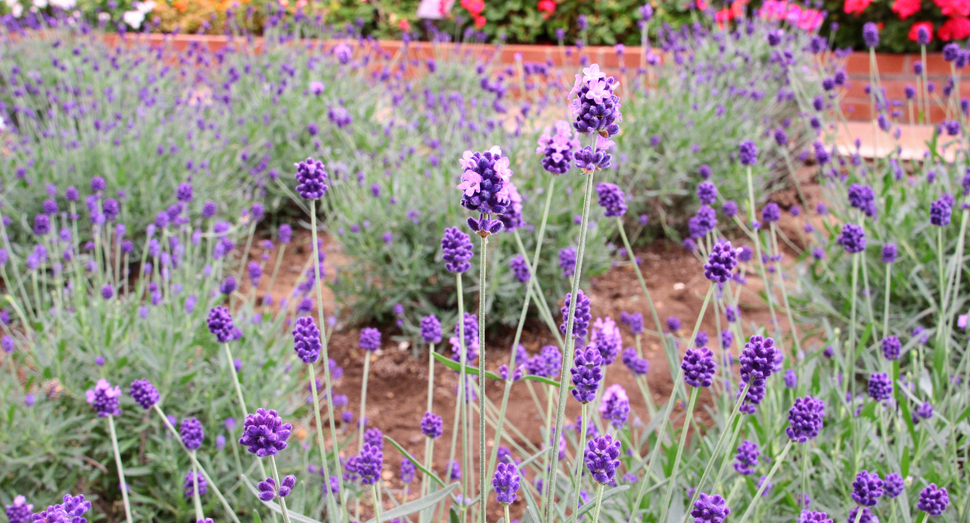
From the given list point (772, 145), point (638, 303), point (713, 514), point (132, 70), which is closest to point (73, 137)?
point (132, 70)

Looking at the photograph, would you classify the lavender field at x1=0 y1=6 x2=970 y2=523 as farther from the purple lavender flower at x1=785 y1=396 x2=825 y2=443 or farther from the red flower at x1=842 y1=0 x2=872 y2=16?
the red flower at x1=842 y1=0 x2=872 y2=16

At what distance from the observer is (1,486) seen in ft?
6.47

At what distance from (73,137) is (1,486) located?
1.80 m

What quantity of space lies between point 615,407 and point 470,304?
1484 millimetres

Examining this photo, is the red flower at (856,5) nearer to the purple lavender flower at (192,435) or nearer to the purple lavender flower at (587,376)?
the purple lavender flower at (587,376)

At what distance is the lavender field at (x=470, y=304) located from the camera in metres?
1.32

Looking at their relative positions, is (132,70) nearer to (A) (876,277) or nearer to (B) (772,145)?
(B) (772,145)

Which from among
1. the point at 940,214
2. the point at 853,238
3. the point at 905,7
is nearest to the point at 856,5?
the point at 905,7

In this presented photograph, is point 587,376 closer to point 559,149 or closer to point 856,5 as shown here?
point 559,149

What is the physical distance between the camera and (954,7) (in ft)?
15.8

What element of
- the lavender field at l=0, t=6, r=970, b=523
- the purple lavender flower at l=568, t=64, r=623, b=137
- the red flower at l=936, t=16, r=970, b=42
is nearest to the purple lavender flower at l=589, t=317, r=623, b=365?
the lavender field at l=0, t=6, r=970, b=523

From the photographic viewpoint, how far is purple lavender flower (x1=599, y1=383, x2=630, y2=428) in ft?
5.30

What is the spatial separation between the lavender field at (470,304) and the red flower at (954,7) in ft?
2.55

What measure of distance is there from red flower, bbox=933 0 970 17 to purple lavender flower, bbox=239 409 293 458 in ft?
17.2
